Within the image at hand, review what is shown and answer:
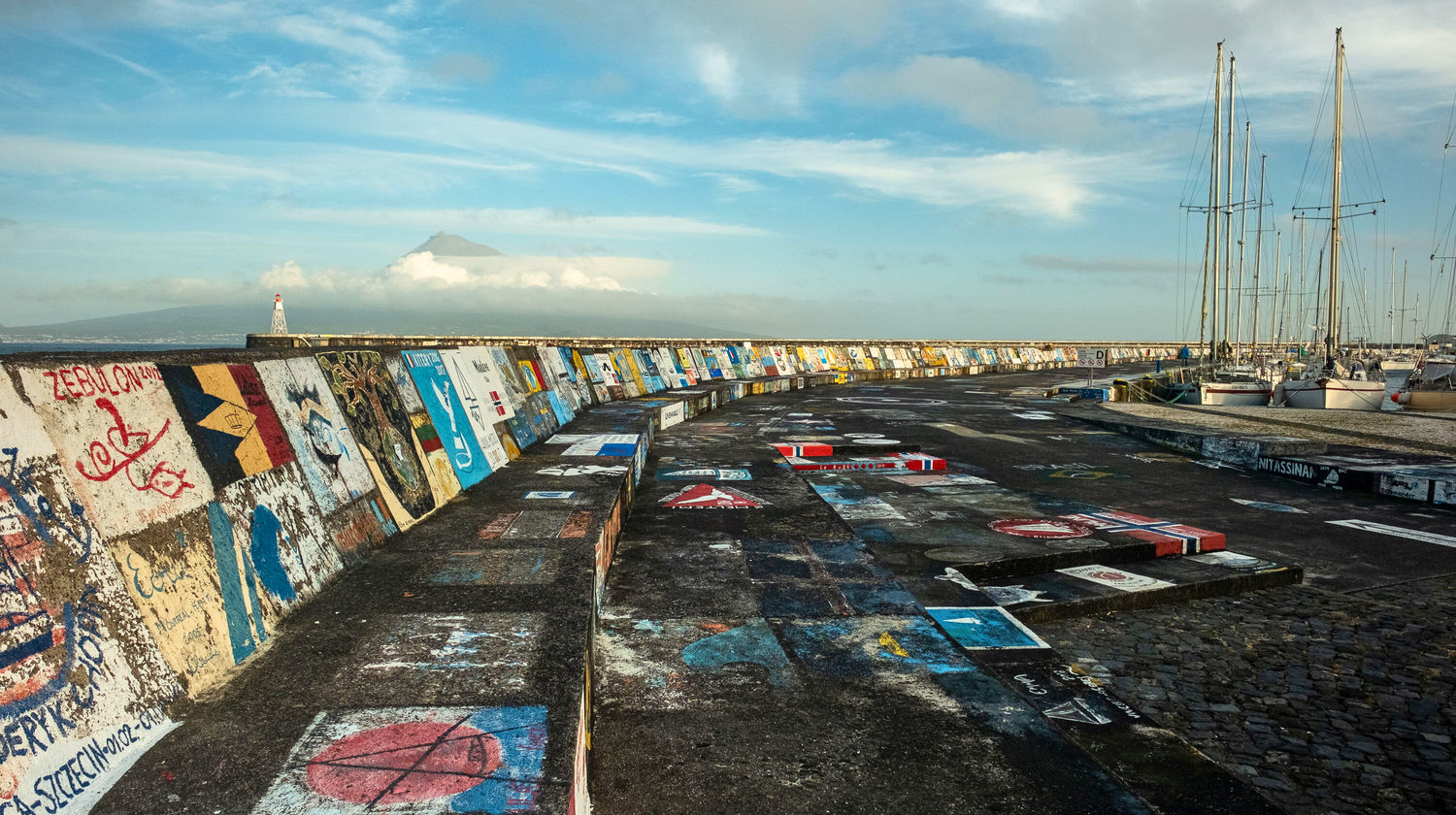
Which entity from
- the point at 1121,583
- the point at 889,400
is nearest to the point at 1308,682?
the point at 1121,583

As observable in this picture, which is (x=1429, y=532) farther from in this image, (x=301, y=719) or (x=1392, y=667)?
(x=301, y=719)

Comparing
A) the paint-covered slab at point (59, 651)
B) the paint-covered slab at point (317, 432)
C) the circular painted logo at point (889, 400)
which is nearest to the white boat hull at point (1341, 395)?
the circular painted logo at point (889, 400)

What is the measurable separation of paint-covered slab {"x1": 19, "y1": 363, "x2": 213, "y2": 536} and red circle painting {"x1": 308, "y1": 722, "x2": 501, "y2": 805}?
148 cm

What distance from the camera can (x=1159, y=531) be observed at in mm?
8875

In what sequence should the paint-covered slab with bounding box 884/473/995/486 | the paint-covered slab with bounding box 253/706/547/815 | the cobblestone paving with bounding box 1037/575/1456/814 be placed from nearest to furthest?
the paint-covered slab with bounding box 253/706/547/815 < the cobblestone paving with bounding box 1037/575/1456/814 < the paint-covered slab with bounding box 884/473/995/486

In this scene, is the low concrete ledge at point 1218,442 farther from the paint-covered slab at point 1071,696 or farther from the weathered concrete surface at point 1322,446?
the paint-covered slab at point 1071,696

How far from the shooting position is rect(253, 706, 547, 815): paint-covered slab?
2.82m

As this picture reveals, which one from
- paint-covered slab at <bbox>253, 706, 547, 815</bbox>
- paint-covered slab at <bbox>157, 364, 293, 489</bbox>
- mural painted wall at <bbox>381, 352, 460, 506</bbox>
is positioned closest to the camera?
paint-covered slab at <bbox>253, 706, 547, 815</bbox>

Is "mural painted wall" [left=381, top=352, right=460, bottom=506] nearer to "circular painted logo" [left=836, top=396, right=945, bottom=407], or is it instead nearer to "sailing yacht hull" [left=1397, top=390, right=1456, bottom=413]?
"circular painted logo" [left=836, top=396, right=945, bottom=407]

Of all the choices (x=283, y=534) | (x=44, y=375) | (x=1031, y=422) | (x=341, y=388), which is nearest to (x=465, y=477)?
(x=341, y=388)

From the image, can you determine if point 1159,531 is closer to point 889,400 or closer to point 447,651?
point 447,651

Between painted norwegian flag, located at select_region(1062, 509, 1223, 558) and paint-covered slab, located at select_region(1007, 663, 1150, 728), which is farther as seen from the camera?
painted norwegian flag, located at select_region(1062, 509, 1223, 558)

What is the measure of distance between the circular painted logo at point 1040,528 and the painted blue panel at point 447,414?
19.1ft

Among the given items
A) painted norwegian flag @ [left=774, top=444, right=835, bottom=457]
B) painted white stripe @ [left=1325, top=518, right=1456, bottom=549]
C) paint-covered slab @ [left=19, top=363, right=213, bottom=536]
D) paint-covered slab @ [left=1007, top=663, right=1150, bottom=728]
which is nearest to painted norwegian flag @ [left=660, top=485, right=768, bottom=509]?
painted norwegian flag @ [left=774, top=444, right=835, bottom=457]
